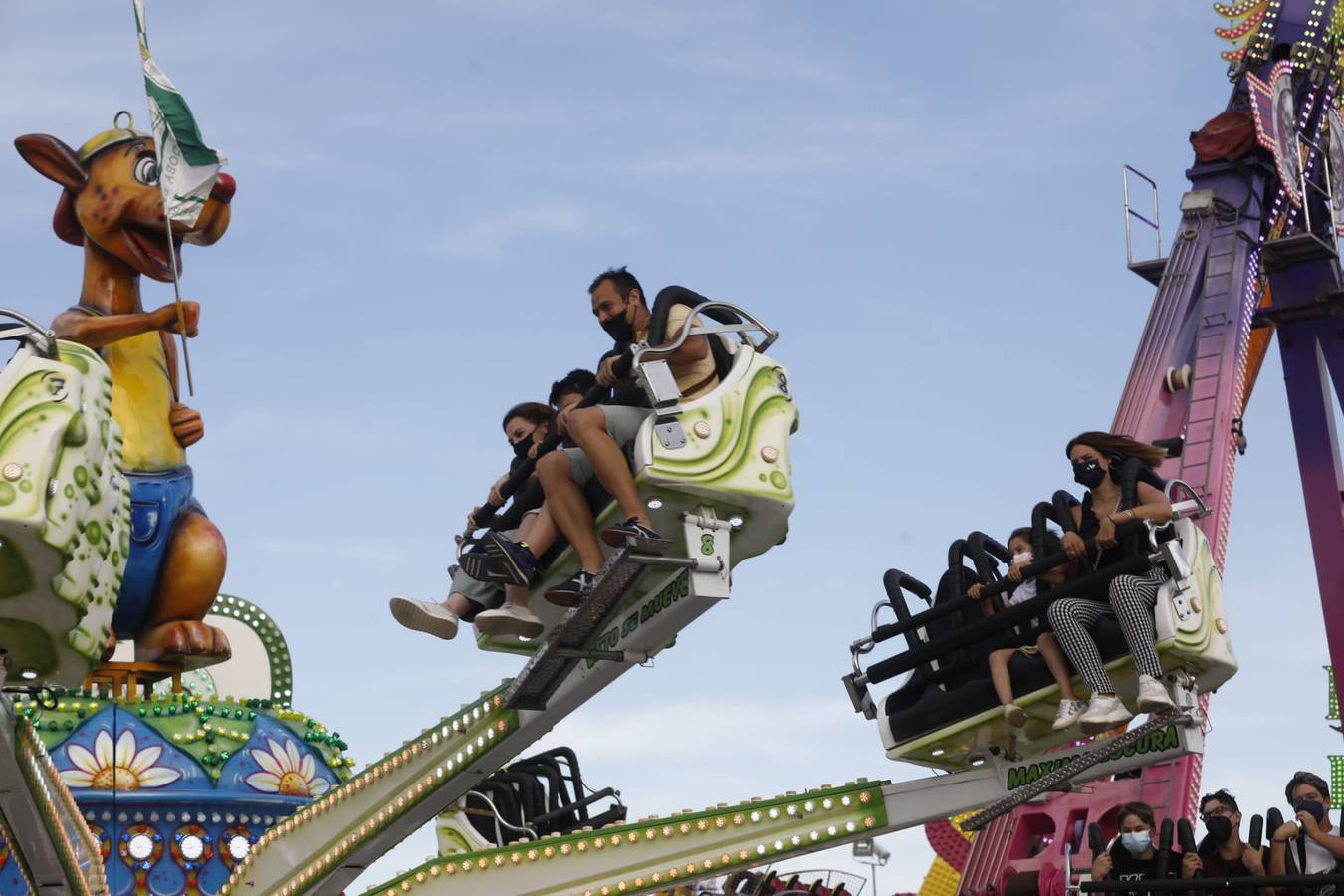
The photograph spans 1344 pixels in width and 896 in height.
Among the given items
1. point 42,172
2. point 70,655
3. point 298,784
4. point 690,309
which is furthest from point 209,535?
point 690,309

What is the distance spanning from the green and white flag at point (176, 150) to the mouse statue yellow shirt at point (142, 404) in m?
1.19

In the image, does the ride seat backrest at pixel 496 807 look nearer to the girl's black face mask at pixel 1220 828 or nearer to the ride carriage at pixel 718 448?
the ride carriage at pixel 718 448

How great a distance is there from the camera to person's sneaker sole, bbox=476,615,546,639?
10.1m

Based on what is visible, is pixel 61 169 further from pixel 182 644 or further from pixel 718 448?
pixel 718 448

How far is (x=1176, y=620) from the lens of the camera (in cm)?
932

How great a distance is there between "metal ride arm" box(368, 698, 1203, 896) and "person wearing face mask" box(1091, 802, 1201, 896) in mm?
443

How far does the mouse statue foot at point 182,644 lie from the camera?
14.0 metres

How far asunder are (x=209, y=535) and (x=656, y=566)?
575 centimetres

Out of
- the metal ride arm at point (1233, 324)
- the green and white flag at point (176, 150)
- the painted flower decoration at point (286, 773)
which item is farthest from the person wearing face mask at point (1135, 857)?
the metal ride arm at point (1233, 324)

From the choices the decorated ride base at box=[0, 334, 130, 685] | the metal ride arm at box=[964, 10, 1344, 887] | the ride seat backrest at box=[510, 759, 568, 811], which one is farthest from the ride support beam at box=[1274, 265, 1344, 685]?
the decorated ride base at box=[0, 334, 130, 685]

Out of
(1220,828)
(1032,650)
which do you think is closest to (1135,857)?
(1220,828)

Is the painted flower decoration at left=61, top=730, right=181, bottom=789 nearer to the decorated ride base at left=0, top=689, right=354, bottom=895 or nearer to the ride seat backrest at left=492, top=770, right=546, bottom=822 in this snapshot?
the decorated ride base at left=0, top=689, right=354, bottom=895

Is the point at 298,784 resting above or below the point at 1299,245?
below

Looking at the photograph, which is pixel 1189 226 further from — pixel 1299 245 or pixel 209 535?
pixel 209 535
